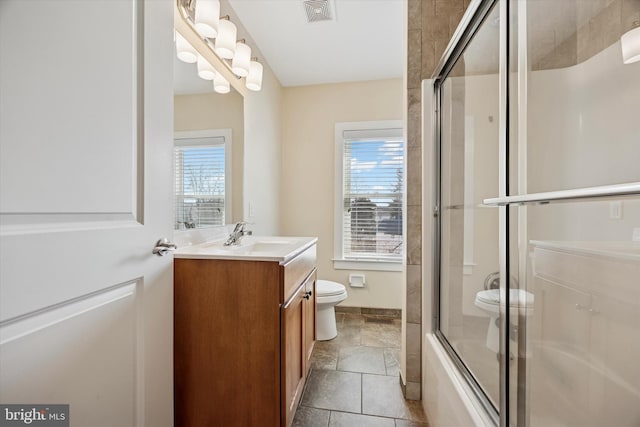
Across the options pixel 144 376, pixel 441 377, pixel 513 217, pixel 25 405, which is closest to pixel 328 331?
pixel 441 377

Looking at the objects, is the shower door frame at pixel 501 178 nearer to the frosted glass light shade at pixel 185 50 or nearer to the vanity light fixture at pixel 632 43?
the vanity light fixture at pixel 632 43

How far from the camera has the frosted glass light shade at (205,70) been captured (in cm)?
154

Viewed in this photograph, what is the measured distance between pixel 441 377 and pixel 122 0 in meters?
1.73

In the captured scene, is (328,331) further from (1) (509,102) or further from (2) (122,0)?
(2) (122,0)

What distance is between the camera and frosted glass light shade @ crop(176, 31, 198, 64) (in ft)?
4.53

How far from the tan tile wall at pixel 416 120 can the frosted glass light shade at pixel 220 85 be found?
111 centimetres

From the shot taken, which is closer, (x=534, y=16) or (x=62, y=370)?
(x=62, y=370)

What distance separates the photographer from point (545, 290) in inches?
36.7

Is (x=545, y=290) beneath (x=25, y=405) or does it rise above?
above

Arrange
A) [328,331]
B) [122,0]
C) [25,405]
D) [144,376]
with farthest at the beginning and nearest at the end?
[328,331] → [144,376] → [122,0] → [25,405]

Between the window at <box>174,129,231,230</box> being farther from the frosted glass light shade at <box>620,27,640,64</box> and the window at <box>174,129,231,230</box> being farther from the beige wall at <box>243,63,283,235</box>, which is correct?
the frosted glass light shade at <box>620,27,640,64</box>

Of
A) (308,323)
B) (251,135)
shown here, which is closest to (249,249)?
(308,323)

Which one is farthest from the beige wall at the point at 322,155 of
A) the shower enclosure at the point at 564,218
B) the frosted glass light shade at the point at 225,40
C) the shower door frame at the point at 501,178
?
the shower enclosure at the point at 564,218

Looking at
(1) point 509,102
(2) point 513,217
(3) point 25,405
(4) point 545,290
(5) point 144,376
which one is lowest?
(5) point 144,376
